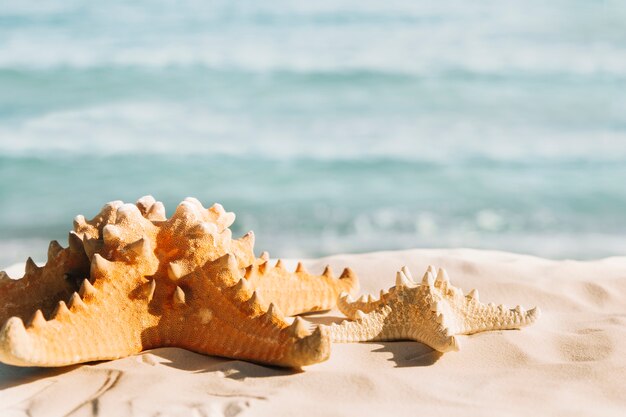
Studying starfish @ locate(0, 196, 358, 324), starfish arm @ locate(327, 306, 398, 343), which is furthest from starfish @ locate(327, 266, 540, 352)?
starfish @ locate(0, 196, 358, 324)

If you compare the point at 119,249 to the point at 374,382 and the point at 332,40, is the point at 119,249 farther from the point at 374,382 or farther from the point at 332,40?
the point at 332,40

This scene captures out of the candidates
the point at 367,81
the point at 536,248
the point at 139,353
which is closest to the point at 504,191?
the point at 536,248

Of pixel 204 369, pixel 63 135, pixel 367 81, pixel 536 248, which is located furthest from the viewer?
pixel 367 81

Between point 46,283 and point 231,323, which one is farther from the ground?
point 46,283

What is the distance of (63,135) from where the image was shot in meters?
12.3

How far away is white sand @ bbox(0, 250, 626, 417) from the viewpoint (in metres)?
2.87

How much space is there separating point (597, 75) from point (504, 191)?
642 centimetres

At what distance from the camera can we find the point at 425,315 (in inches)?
134

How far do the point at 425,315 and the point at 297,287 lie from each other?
71 cm

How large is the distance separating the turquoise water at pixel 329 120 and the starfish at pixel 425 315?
15.1 ft

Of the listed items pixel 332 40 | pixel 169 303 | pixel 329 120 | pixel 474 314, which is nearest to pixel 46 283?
pixel 169 303

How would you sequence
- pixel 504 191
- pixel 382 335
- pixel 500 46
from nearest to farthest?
pixel 382 335 → pixel 504 191 → pixel 500 46

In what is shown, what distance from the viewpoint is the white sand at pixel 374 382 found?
2.87 meters

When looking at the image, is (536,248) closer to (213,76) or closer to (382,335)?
(382,335)
